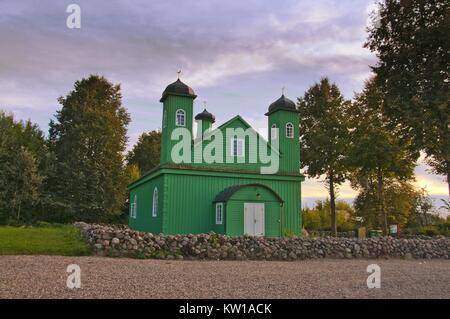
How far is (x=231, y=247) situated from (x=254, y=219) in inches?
238

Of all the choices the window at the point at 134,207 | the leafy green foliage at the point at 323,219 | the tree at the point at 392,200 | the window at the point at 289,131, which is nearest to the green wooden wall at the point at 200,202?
the window at the point at 289,131

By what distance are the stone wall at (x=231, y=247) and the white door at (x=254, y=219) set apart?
4642 mm

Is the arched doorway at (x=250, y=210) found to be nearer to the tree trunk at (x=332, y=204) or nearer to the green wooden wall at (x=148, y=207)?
the green wooden wall at (x=148, y=207)

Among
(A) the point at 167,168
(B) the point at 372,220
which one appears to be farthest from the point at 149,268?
(B) the point at 372,220

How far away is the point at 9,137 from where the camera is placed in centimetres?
3772

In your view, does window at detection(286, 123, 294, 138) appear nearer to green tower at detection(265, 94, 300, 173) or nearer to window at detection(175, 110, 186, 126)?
green tower at detection(265, 94, 300, 173)

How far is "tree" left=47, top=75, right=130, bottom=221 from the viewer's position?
37.8m

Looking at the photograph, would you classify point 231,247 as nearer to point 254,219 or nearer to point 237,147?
point 254,219

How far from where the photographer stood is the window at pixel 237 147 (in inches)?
888

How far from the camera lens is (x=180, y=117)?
22047mm

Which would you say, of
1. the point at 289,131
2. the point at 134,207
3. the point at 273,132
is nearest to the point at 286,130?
the point at 289,131

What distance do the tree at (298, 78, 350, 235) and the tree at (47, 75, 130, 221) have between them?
18.1m
